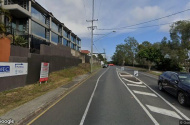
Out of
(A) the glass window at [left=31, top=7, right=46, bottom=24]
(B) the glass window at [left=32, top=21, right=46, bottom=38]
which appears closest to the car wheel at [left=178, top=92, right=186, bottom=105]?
(B) the glass window at [left=32, top=21, right=46, bottom=38]

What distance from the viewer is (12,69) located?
33.2 feet

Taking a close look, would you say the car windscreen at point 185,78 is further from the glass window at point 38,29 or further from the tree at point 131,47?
the tree at point 131,47

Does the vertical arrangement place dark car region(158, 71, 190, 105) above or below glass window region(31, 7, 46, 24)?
below

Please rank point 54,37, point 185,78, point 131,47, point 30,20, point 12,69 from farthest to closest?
1. point 131,47
2. point 54,37
3. point 30,20
4. point 12,69
5. point 185,78

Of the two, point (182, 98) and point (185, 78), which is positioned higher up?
point (185, 78)

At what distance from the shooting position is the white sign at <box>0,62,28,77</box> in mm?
9234

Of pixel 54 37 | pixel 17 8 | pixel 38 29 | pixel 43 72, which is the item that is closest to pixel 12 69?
pixel 43 72

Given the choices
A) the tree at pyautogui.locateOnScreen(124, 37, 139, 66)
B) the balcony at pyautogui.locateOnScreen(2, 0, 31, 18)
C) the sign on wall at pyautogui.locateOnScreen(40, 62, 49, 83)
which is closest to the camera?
the sign on wall at pyautogui.locateOnScreen(40, 62, 49, 83)

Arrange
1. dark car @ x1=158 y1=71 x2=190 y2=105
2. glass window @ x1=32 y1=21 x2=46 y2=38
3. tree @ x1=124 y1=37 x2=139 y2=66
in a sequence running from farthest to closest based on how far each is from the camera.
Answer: tree @ x1=124 y1=37 x2=139 y2=66 < glass window @ x1=32 y1=21 x2=46 y2=38 < dark car @ x1=158 y1=71 x2=190 y2=105

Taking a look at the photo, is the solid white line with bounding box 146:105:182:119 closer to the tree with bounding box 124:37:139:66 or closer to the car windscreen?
the car windscreen

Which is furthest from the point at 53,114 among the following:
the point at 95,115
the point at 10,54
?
the point at 10,54

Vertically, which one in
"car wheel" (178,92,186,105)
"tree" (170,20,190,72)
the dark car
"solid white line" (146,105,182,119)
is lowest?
"solid white line" (146,105,182,119)

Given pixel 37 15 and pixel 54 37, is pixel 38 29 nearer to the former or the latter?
pixel 37 15

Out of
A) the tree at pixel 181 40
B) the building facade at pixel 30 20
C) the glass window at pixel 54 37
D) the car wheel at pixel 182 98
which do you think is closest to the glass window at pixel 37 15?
the building facade at pixel 30 20
